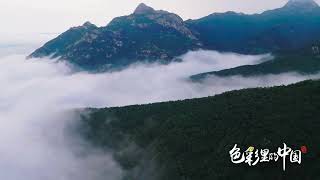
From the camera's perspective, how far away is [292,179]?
650 feet

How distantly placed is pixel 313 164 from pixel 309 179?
24.5 feet

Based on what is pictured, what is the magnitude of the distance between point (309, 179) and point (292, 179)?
6.27 meters

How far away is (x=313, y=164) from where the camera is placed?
200 meters

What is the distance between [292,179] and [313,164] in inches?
372

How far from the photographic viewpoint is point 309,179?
194 meters
